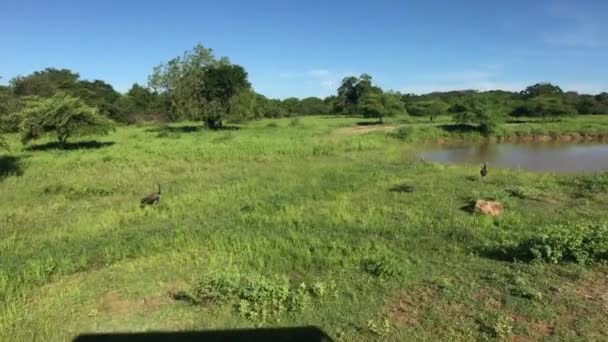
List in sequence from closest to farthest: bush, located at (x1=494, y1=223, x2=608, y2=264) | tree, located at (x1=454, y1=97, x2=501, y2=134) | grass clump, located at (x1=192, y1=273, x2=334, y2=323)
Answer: grass clump, located at (x1=192, y1=273, x2=334, y2=323), bush, located at (x1=494, y1=223, x2=608, y2=264), tree, located at (x1=454, y1=97, x2=501, y2=134)

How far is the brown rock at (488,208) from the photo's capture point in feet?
35.0

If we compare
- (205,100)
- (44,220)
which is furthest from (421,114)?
(44,220)

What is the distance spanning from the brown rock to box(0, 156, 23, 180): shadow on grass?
17.3 meters

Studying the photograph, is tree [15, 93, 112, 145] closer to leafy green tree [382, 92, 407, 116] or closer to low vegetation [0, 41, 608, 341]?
low vegetation [0, 41, 608, 341]

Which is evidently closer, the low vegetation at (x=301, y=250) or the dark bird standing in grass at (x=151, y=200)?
the low vegetation at (x=301, y=250)

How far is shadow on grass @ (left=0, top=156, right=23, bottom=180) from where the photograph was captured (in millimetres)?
18602

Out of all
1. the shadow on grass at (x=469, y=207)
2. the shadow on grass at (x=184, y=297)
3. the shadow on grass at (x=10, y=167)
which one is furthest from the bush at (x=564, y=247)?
the shadow on grass at (x=10, y=167)

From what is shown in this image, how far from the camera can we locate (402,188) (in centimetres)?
1434

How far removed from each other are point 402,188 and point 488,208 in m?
3.78

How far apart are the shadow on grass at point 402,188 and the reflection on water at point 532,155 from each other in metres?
9.88

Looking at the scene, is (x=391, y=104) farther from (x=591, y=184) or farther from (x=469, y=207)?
(x=469, y=207)

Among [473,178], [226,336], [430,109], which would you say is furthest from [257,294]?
[430,109]

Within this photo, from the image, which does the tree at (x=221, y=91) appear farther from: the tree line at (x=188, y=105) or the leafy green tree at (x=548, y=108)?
the leafy green tree at (x=548, y=108)

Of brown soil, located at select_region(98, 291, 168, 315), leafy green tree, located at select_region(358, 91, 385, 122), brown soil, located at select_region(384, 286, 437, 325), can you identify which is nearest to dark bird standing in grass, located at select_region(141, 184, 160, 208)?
brown soil, located at select_region(98, 291, 168, 315)
